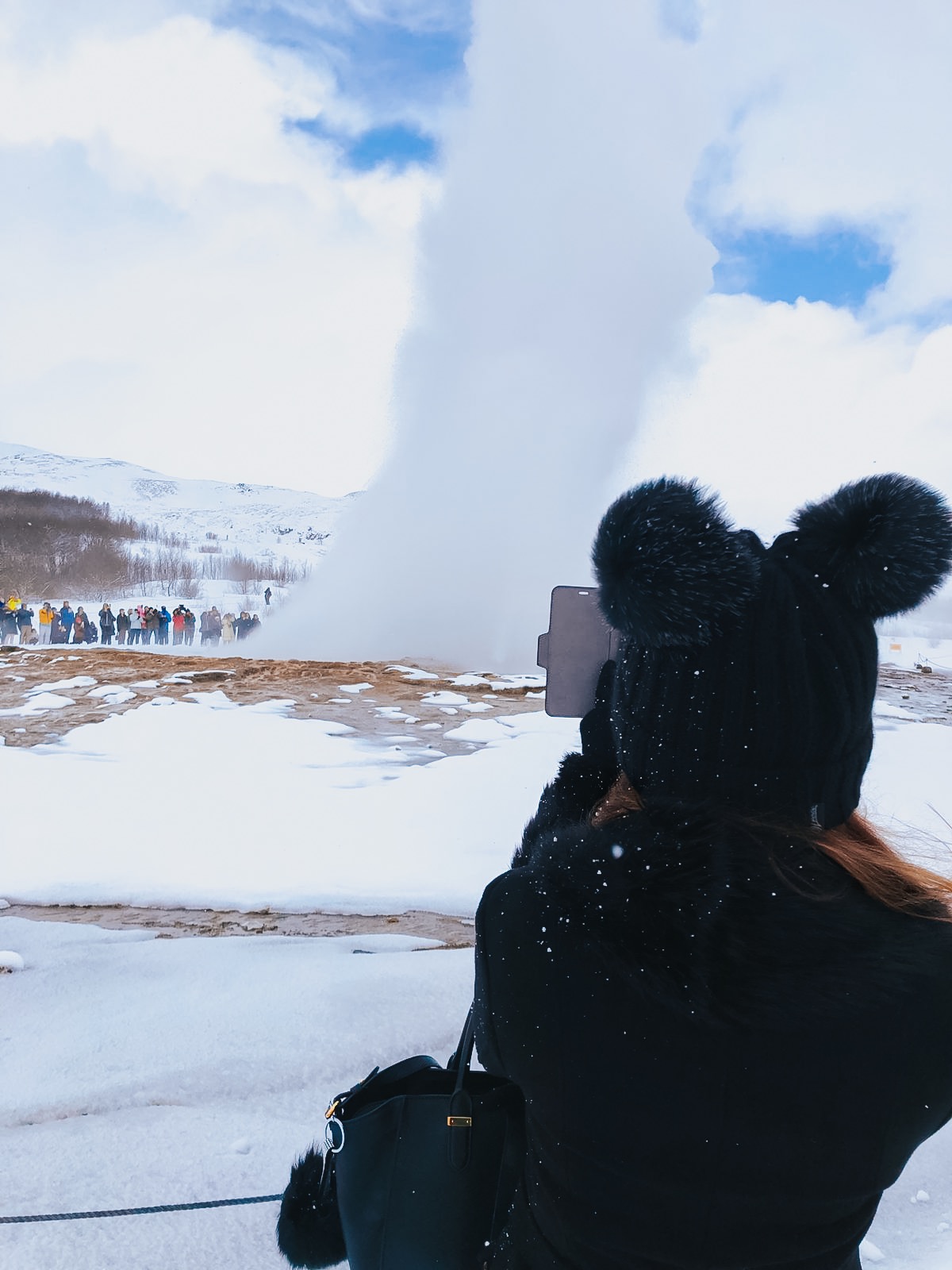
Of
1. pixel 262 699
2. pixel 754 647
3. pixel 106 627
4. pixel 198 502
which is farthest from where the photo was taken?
pixel 198 502

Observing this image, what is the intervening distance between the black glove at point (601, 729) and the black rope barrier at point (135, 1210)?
1495 mm

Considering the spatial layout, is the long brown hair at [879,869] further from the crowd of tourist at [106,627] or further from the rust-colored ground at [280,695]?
the crowd of tourist at [106,627]

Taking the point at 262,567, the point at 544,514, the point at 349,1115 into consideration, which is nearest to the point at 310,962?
the point at 349,1115

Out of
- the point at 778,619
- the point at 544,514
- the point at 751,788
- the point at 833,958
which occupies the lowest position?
the point at 833,958

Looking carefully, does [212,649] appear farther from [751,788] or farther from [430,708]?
[751,788]

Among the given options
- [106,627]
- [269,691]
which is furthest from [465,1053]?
[106,627]

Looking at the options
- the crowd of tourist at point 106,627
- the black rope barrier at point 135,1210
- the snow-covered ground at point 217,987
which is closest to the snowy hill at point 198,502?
the crowd of tourist at point 106,627

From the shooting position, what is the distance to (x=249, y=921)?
444cm

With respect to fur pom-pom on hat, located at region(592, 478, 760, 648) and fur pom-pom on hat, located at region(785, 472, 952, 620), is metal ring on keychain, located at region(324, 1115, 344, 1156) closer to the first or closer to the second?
fur pom-pom on hat, located at region(592, 478, 760, 648)

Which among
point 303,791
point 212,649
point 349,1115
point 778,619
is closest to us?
point 778,619

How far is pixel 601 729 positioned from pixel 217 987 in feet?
8.77

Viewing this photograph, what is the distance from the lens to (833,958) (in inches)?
34.5

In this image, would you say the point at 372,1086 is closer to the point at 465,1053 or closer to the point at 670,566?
the point at 465,1053

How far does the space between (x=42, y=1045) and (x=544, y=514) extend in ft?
84.6
